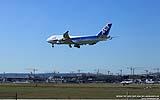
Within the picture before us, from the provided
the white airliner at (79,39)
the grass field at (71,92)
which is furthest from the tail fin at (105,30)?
the grass field at (71,92)

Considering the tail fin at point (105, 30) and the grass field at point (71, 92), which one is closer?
the grass field at point (71, 92)

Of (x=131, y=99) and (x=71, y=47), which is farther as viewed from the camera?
(x=71, y=47)

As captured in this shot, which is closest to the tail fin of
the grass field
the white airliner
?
the white airliner

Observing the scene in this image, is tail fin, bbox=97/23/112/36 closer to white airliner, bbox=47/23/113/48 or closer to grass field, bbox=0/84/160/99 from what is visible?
white airliner, bbox=47/23/113/48

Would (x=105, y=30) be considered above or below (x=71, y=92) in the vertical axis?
above

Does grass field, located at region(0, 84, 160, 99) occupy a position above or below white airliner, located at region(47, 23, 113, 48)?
below

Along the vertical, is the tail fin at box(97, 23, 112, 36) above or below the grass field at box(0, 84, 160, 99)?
above

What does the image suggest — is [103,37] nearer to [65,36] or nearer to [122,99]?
[65,36]

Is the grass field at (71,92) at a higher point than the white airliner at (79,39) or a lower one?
lower

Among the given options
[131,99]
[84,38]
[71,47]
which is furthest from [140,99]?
[84,38]

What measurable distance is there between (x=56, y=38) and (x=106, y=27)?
1295cm

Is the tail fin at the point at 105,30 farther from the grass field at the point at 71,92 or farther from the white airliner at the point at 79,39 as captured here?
the grass field at the point at 71,92

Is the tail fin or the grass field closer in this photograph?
the grass field

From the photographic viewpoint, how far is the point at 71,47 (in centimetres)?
8812
